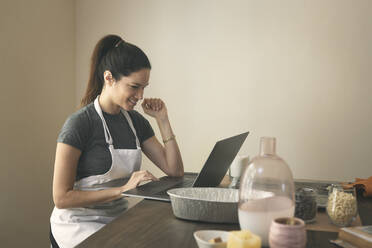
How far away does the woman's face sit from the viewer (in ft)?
5.76

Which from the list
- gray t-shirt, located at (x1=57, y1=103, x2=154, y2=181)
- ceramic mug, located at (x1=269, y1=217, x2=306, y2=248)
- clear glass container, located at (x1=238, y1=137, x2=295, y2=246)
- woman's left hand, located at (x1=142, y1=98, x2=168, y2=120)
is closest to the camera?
ceramic mug, located at (x1=269, y1=217, x2=306, y2=248)

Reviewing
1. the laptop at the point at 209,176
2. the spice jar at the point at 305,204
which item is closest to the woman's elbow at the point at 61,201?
the laptop at the point at 209,176

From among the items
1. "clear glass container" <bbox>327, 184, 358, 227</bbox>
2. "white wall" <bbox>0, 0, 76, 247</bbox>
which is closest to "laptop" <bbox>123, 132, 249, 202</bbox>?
"clear glass container" <bbox>327, 184, 358, 227</bbox>

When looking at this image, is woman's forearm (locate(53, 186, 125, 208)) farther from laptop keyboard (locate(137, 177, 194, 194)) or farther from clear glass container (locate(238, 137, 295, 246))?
clear glass container (locate(238, 137, 295, 246))

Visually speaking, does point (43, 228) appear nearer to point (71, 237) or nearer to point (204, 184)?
point (71, 237)

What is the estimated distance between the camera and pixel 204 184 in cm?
142

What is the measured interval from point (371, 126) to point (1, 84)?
228 centimetres

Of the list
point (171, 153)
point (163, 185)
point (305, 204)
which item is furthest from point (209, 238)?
point (171, 153)

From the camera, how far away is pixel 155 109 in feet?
6.86

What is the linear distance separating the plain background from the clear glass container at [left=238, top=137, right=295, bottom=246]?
1.76 meters

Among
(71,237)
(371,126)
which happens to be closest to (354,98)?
(371,126)

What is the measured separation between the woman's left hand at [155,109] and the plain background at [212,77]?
0.67 metres

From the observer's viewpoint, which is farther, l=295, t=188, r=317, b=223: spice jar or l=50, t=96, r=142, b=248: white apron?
l=50, t=96, r=142, b=248: white apron

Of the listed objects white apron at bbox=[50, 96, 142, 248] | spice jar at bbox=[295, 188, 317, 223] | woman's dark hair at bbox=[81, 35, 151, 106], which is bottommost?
white apron at bbox=[50, 96, 142, 248]
